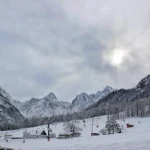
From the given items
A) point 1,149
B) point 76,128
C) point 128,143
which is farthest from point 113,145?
point 76,128

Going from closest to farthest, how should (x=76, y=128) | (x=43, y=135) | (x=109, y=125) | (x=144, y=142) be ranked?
(x=144, y=142) → (x=109, y=125) → (x=76, y=128) → (x=43, y=135)

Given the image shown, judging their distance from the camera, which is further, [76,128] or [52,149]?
[76,128]

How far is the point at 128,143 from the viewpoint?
25.6m

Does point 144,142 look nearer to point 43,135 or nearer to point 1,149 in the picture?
point 1,149

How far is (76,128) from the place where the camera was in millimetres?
138500

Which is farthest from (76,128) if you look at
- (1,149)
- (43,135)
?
(1,149)

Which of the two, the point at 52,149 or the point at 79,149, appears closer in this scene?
the point at 79,149

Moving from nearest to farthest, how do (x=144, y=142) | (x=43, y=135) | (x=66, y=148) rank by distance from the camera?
1. (x=144, y=142)
2. (x=66, y=148)
3. (x=43, y=135)

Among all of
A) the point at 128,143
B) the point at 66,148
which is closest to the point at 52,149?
the point at 66,148


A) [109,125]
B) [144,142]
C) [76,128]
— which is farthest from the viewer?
[76,128]

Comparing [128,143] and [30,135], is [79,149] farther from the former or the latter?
[30,135]

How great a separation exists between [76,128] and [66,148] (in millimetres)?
110291

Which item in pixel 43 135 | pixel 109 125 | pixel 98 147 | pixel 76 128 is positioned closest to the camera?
pixel 98 147

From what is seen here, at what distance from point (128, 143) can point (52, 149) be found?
850 centimetres
